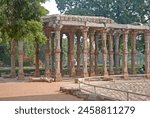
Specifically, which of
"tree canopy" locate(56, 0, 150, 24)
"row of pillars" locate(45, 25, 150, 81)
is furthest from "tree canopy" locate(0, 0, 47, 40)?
"tree canopy" locate(56, 0, 150, 24)

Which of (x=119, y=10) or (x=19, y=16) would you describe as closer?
(x=19, y=16)

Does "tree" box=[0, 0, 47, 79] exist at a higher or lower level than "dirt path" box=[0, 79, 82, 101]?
higher

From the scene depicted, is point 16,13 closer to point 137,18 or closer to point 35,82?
point 35,82

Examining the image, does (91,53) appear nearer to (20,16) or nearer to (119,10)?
(119,10)

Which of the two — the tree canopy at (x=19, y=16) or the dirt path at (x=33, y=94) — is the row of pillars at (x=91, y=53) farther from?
the tree canopy at (x=19, y=16)

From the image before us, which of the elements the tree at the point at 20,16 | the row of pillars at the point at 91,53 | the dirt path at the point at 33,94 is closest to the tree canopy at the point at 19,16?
the tree at the point at 20,16

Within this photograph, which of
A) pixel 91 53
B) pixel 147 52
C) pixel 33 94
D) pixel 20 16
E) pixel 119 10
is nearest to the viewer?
pixel 33 94

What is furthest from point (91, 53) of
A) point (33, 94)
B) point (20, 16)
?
point (33, 94)

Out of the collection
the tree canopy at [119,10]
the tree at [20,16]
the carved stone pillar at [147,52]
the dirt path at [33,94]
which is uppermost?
the tree canopy at [119,10]

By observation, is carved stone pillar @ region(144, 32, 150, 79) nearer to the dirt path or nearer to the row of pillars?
the row of pillars

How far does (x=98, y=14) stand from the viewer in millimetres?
49500

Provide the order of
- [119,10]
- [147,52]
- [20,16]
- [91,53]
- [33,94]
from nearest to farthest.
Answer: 1. [33,94]
2. [20,16]
3. [147,52]
4. [91,53]
5. [119,10]

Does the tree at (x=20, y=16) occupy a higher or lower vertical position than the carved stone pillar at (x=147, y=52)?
higher

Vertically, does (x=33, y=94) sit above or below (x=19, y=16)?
below
